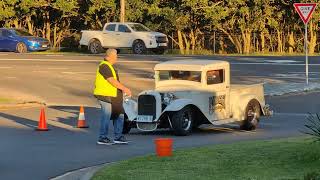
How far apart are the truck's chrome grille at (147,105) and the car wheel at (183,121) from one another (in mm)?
431

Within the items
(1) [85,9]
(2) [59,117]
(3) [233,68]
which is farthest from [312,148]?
(1) [85,9]

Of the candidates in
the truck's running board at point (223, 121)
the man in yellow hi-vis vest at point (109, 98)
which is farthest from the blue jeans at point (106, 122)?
the truck's running board at point (223, 121)

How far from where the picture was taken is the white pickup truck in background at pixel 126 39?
43781 mm

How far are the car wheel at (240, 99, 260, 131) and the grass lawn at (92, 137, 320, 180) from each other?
184 inches

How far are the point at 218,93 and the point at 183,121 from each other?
1175mm

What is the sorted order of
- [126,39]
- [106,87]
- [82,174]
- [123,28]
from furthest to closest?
[123,28], [126,39], [106,87], [82,174]

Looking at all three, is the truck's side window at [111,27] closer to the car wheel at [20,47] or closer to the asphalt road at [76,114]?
the car wheel at [20,47]

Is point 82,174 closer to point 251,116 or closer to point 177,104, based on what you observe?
A: point 177,104

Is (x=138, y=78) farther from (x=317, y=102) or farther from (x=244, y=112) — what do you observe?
(x=244, y=112)

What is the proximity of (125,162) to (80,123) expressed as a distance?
6085mm

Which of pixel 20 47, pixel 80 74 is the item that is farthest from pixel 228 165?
pixel 20 47

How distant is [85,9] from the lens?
→ 54.4 m

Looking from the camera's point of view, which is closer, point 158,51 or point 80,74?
point 80,74

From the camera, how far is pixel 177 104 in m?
15.7
